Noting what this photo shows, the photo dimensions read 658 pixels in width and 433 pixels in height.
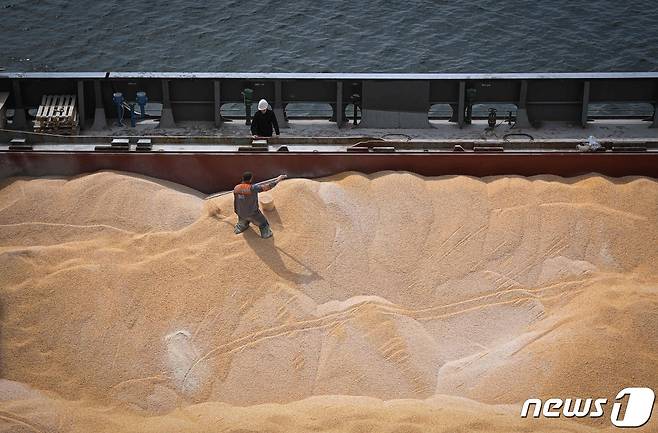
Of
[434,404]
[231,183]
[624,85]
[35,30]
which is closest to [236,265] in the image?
[231,183]

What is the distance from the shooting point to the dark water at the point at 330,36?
21109 millimetres

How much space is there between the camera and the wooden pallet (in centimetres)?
1350

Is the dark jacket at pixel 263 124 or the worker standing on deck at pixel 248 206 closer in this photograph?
the worker standing on deck at pixel 248 206

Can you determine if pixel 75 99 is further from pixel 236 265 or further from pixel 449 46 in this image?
pixel 449 46

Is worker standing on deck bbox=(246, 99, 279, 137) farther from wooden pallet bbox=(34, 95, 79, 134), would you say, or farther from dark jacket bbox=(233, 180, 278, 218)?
wooden pallet bbox=(34, 95, 79, 134)

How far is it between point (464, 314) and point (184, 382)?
3376mm

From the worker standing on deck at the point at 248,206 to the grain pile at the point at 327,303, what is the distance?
5.8 inches

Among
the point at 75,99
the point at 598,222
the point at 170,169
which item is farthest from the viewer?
the point at 75,99

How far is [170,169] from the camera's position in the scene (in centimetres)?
1216
